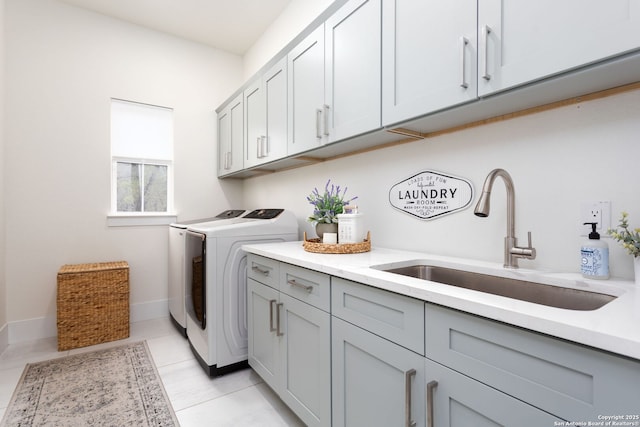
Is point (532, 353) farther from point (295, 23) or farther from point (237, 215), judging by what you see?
point (295, 23)

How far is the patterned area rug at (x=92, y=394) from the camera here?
1.67m

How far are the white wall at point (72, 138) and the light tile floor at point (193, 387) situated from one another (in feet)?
1.71

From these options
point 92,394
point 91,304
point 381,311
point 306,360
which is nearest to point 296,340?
point 306,360

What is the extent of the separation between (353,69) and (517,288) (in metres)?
1.28

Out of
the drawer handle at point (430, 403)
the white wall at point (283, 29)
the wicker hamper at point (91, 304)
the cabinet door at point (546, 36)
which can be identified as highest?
the white wall at point (283, 29)

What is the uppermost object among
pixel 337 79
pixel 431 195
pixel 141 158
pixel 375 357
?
pixel 337 79

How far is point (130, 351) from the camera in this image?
249 centimetres

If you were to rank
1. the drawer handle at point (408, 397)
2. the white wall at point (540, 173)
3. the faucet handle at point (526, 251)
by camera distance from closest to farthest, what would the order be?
1. the drawer handle at point (408, 397)
2. the white wall at point (540, 173)
3. the faucet handle at point (526, 251)

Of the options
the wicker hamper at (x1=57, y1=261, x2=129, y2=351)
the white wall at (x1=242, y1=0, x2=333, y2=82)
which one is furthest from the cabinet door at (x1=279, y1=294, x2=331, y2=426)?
the white wall at (x1=242, y1=0, x2=333, y2=82)

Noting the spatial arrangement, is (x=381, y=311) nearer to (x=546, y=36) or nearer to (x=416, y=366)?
(x=416, y=366)

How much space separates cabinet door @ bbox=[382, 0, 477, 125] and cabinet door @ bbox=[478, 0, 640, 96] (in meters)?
0.05

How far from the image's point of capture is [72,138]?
289cm

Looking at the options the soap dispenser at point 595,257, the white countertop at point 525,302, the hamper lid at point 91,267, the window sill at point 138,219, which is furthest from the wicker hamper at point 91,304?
the soap dispenser at point 595,257

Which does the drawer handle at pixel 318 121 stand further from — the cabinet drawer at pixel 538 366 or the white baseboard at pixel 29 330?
the white baseboard at pixel 29 330
